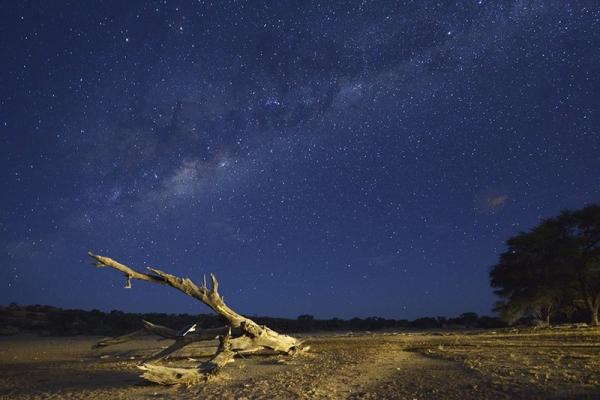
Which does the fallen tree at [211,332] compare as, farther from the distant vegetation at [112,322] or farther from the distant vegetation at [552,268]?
the distant vegetation at [552,268]

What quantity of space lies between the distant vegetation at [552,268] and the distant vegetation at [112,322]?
10182 millimetres

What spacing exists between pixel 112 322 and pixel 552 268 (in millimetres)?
35687

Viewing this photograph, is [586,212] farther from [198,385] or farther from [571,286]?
[198,385]

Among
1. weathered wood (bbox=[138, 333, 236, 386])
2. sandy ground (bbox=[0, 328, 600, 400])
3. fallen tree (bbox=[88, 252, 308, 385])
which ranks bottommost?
sandy ground (bbox=[0, 328, 600, 400])

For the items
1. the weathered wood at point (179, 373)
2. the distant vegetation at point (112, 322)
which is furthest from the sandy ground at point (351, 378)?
the distant vegetation at point (112, 322)

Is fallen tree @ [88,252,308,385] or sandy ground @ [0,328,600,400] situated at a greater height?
fallen tree @ [88,252,308,385]

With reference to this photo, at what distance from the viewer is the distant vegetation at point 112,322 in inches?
1366

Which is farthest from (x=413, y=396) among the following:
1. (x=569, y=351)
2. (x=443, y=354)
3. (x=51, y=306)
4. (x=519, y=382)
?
(x=51, y=306)

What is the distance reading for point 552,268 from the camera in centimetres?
3247

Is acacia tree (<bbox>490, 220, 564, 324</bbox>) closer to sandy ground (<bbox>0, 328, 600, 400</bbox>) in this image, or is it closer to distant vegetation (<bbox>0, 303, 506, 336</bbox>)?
distant vegetation (<bbox>0, 303, 506, 336</bbox>)

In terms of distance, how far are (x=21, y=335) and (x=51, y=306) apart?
62.8 feet

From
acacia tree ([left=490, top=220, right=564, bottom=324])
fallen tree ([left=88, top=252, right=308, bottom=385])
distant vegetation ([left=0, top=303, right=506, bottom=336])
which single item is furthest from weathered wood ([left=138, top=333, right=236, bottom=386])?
acacia tree ([left=490, top=220, right=564, bottom=324])

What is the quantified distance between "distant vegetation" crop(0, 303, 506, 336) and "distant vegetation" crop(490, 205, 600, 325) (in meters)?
10.2

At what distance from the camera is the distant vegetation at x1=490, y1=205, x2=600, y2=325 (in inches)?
1270
